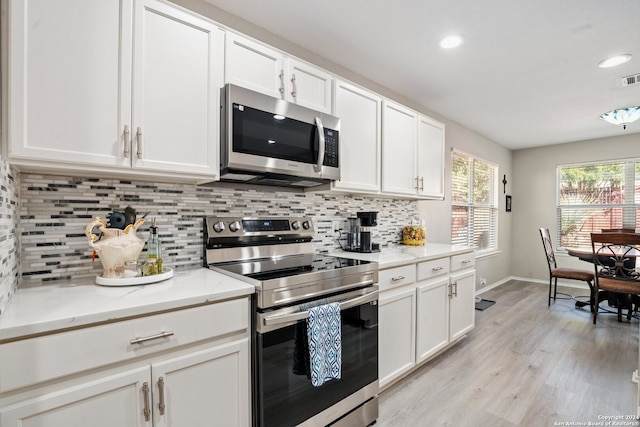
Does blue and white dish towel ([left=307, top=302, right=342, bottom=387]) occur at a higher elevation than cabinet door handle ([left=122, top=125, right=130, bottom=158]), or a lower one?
lower

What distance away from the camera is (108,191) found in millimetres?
1595

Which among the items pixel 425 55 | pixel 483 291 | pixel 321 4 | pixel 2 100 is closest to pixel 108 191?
pixel 2 100

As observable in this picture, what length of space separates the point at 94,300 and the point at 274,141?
1.13 meters

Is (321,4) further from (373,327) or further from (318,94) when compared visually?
(373,327)

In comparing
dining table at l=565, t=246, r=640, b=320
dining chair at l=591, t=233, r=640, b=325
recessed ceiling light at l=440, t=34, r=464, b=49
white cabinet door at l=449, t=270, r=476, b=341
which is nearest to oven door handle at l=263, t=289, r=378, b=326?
white cabinet door at l=449, t=270, r=476, b=341

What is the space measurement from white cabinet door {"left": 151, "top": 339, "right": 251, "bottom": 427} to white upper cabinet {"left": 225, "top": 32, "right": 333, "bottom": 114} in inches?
53.4

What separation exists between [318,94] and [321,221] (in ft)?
3.19

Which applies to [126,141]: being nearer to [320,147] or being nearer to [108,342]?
[108,342]

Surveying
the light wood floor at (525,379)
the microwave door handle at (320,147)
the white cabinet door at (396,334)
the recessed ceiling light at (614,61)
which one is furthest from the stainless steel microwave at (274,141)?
the recessed ceiling light at (614,61)

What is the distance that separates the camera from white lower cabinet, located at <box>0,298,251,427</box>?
3.10ft

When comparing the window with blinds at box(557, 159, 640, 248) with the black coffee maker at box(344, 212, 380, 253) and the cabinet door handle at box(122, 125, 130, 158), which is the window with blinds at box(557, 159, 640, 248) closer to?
the black coffee maker at box(344, 212, 380, 253)

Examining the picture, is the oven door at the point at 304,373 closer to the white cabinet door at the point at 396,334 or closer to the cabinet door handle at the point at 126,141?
the white cabinet door at the point at 396,334

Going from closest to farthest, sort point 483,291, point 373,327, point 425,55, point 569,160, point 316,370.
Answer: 1. point 316,370
2. point 373,327
3. point 425,55
4. point 483,291
5. point 569,160

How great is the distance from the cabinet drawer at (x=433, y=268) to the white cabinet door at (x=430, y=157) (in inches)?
27.5
